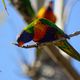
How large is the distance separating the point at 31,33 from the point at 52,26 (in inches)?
1.3

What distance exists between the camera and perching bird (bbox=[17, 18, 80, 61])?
0.49 meters

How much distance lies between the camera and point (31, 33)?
49 centimetres

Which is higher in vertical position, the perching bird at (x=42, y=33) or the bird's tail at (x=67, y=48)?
the perching bird at (x=42, y=33)

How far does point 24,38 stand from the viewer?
488 millimetres

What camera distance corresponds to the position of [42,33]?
50 cm

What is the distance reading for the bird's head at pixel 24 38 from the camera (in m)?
0.49

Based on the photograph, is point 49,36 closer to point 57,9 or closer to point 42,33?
point 42,33

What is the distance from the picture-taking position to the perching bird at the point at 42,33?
49 cm

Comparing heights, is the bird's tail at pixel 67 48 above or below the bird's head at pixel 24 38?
below

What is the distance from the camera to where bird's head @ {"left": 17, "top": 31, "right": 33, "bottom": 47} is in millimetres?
486

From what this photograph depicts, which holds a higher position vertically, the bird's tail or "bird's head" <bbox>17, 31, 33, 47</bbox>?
"bird's head" <bbox>17, 31, 33, 47</bbox>

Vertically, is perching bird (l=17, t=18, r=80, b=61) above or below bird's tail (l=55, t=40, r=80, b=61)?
above

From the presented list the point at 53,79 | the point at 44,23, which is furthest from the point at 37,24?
the point at 53,79

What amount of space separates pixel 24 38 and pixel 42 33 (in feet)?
0.10
